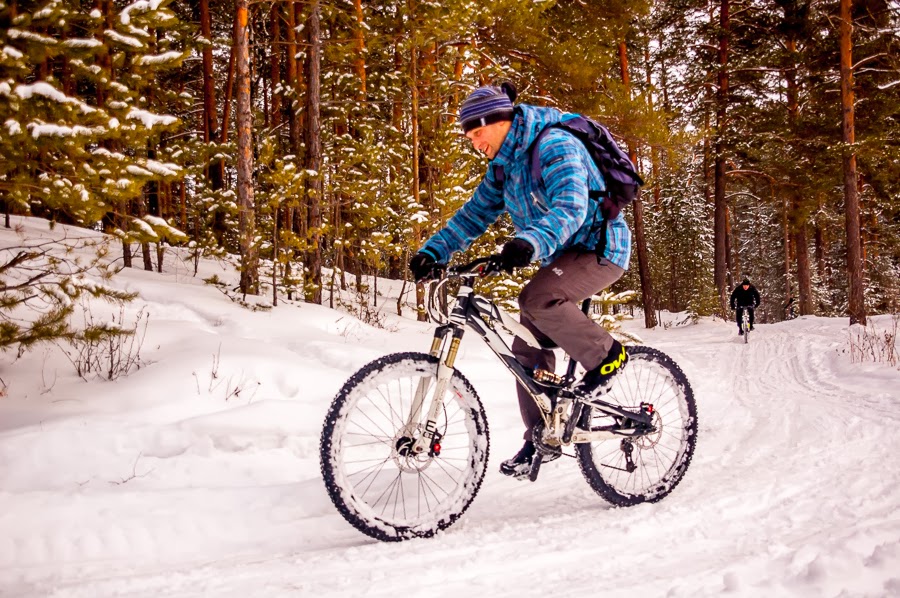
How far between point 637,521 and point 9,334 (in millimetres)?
3862

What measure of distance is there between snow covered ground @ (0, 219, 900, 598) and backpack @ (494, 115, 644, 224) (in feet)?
5.74

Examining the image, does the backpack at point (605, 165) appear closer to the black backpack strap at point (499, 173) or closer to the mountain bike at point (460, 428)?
the black backpack strap at point (499, 173)

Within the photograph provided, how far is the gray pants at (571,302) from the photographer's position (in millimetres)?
3139

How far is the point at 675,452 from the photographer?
3650mm

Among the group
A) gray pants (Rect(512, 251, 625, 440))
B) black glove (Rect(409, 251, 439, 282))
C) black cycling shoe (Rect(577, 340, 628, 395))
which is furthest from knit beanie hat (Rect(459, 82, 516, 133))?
black cycling shoe (Rect(577, 340, 628, 395))

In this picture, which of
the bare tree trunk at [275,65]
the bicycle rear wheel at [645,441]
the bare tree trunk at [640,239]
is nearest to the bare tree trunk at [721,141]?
the bare tree trunk at [640,239]

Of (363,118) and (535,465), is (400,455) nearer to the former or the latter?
(535,465)

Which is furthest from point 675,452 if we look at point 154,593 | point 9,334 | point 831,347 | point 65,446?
point 831,347

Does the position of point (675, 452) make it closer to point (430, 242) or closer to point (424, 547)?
point (424, 547)

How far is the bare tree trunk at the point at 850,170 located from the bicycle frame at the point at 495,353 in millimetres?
16446

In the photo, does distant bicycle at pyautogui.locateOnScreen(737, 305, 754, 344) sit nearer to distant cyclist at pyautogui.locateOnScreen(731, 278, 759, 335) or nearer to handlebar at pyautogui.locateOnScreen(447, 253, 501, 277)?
distant cyclist at pyautogui.locateOnScreen(731, 278, 759, 335)

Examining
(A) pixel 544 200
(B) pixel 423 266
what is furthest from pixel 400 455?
(A) pixel 544 200

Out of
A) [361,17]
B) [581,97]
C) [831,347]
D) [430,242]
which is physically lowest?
[831,347]

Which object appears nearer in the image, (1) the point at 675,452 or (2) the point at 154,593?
(2) the point at 154,593
